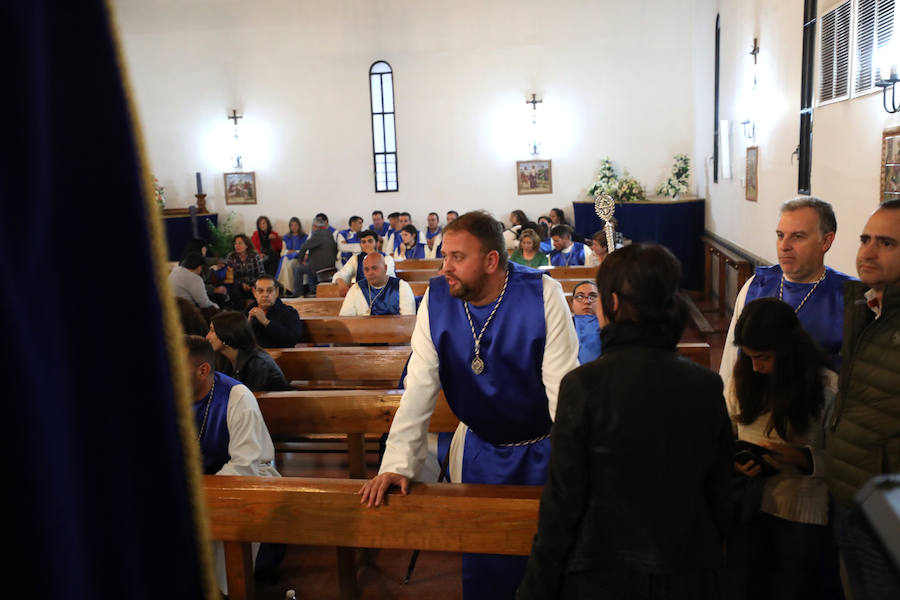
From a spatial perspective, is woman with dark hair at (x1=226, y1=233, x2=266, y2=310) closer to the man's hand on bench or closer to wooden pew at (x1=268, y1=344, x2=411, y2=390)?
wooden pew at (x1=268, y1=344, x2=411, y2=390)

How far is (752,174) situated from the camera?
8.48 metres

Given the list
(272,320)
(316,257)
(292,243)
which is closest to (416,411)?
(272,320)

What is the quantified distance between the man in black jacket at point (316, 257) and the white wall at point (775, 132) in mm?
6930

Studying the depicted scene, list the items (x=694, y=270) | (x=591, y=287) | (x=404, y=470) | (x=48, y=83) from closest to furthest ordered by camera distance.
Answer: (x=48, y=83), (x=404, y=470), (x=591, y=287), (x=694, y=270)

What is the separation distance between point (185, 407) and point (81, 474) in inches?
3.7

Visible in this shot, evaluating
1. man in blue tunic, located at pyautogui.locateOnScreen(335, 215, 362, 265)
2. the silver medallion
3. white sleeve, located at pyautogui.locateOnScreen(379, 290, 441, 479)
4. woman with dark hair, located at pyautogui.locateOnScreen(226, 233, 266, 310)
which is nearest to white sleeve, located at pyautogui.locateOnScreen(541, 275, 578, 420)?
the silver medallion

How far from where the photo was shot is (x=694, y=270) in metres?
12.4

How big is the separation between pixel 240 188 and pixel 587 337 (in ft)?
42.6

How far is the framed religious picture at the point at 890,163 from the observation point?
4117mm

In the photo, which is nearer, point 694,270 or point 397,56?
point 694,270

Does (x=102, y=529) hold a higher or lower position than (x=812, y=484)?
higher

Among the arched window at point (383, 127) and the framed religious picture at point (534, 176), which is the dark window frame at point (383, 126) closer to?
the arched window at point (383, 127)

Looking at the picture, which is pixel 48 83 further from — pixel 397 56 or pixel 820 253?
pixel 397 56

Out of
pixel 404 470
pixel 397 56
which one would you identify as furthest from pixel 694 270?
pixel 404 470
